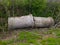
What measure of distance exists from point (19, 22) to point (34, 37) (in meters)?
0.73

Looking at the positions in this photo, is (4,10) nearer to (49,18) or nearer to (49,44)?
(49,18)

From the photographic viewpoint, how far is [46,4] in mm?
6691

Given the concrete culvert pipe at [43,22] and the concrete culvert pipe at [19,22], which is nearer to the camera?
the concrete culvert pipe at [19,22]

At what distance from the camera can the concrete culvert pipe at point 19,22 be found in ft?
19.8

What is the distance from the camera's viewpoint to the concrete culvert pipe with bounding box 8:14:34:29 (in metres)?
6.04

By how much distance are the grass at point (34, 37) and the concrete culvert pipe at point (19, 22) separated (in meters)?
0.16

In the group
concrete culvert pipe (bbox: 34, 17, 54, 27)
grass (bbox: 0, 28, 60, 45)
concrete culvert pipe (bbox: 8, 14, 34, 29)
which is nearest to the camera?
grass (bbox: 0, 28, 60, 45)

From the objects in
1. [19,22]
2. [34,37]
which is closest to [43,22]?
[19,22]

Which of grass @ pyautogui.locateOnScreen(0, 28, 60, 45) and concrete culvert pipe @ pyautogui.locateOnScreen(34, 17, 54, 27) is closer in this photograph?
grass @ pyautogui.locateOnScreen(0, 28, 60, 45)

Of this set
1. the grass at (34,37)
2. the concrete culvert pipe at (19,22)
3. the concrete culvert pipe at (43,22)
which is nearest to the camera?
the grass at (34,37)

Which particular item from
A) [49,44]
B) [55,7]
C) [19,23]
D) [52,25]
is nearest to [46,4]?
[55,7]

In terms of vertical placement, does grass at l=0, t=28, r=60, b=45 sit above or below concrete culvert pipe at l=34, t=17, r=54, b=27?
below

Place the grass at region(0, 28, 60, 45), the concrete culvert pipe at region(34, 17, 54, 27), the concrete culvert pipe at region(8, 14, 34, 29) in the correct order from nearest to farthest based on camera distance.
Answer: the grass at region(0, 28, 60, 45) < the concrete culvert pipe at region(8, 14, 34, 29) < the concrete culvert pipe at region(34, 17, 54, 27)

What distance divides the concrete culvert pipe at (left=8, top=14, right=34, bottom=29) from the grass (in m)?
0.16
